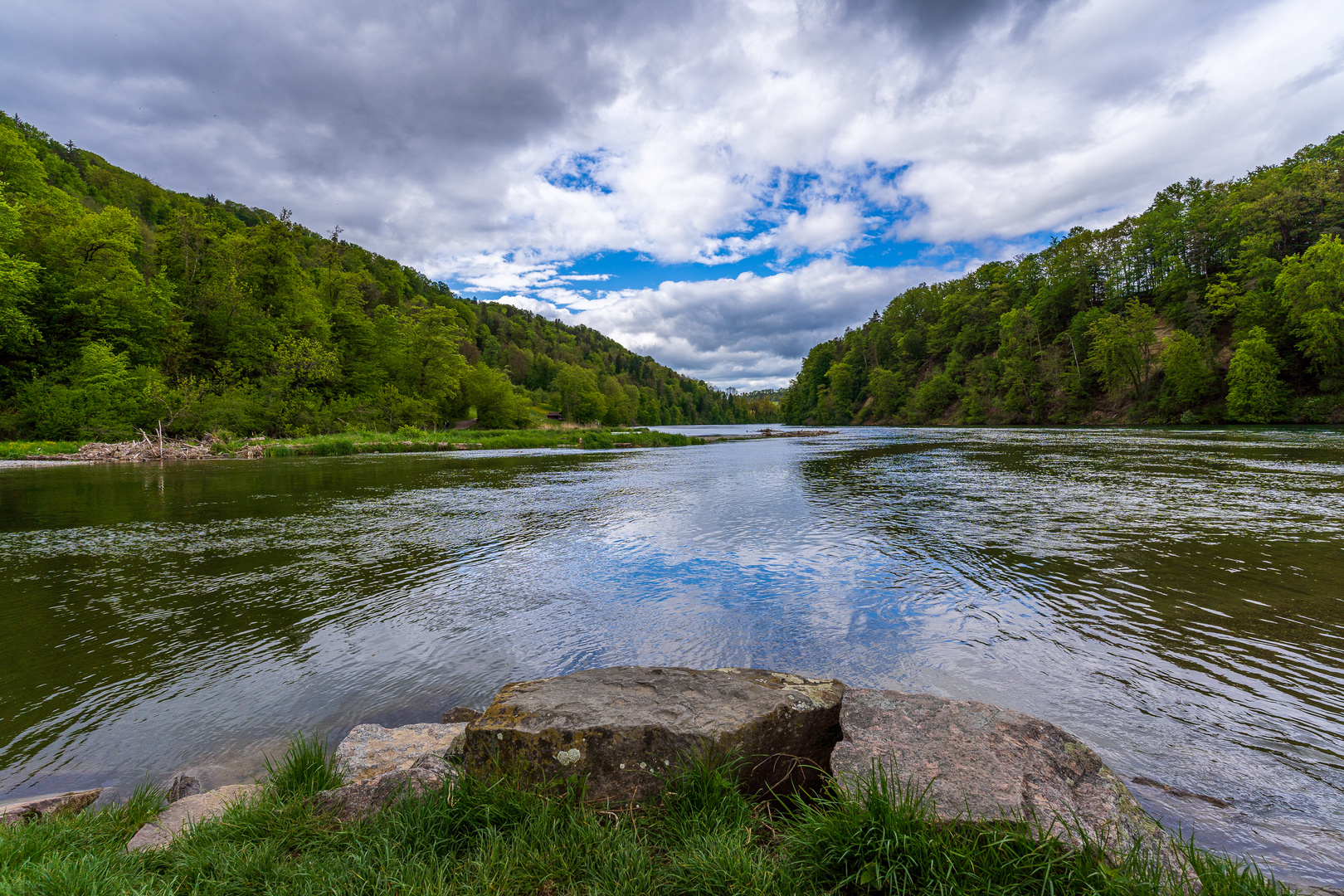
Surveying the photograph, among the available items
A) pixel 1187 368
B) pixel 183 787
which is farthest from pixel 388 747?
pixel 1187 368

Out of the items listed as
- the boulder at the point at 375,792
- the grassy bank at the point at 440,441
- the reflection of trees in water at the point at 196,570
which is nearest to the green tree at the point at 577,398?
the grassy bank at the point at 440,441

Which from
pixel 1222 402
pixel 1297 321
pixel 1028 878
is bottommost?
pixel 1028 878

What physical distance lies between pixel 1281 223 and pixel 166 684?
7734cm

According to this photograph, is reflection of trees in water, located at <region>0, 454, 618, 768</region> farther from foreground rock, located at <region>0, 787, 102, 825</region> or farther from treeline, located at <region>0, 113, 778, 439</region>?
treeline, located at <region>0, 113, 778, 439</region>

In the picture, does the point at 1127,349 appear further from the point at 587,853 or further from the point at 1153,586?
the point at 587,853

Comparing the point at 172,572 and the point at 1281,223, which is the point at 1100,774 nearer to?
the point at 172,572

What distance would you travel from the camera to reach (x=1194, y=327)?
49781 mm

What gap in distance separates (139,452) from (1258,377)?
247 feet

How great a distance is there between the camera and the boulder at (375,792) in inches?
101

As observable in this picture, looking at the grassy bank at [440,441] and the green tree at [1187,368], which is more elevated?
the green tree at [1187,368]

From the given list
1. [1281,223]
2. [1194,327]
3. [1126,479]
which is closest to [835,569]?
[1126,479]

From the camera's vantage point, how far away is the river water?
11.3 ft

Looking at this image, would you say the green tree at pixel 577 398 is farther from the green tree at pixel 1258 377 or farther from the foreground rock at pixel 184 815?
the foreground rock at pixel 184 815

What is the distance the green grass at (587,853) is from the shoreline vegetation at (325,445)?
35.0 metres
